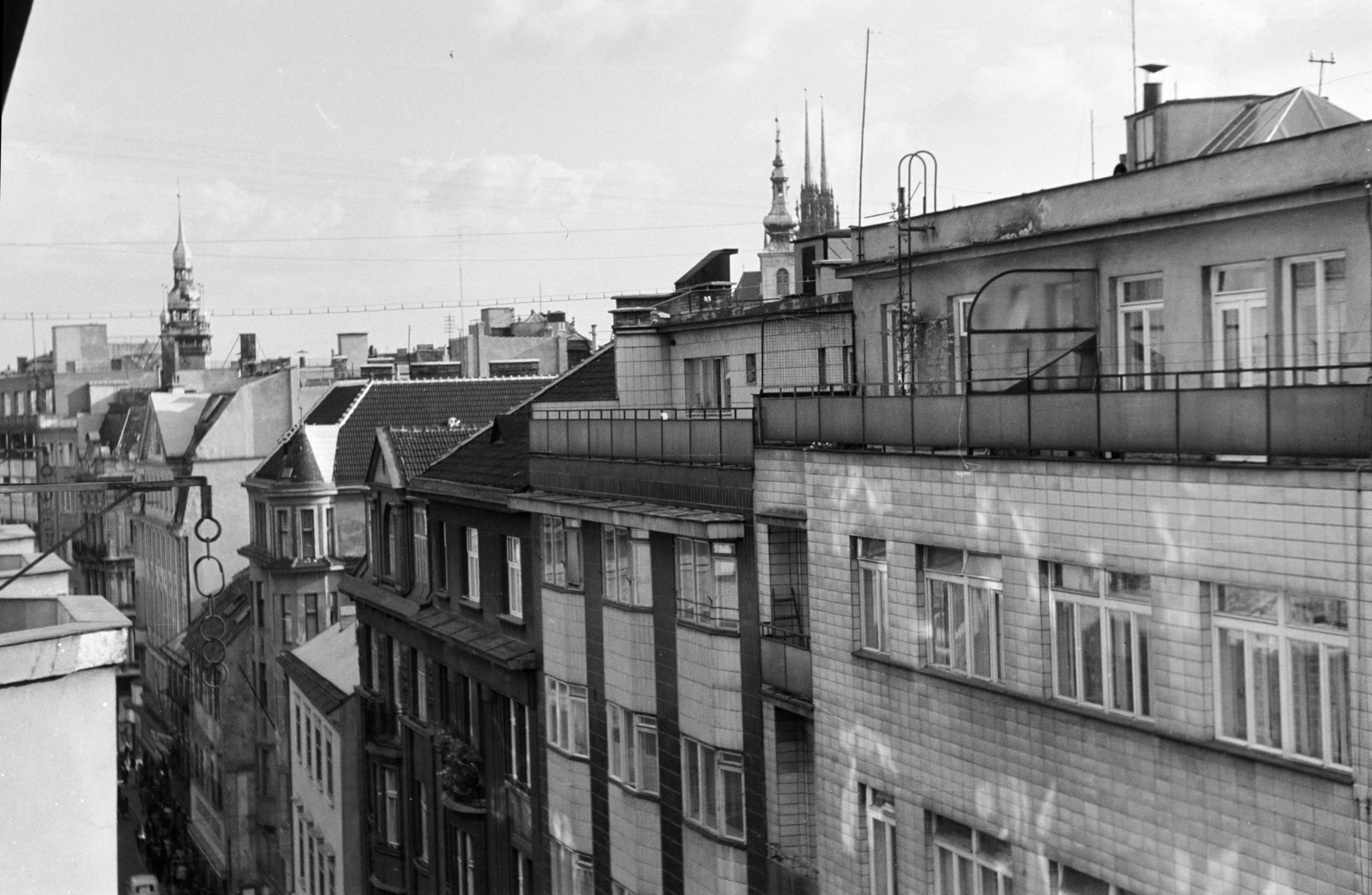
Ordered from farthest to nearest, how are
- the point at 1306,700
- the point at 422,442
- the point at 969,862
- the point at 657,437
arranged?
1. the point at 422,442
2. the point at 657,437
3. the point at 969,862
4. the point at 1306,700

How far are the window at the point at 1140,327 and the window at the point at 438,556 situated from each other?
1859 cm

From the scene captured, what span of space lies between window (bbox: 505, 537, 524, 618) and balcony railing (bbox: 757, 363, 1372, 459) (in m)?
10.4

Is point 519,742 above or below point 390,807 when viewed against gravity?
above

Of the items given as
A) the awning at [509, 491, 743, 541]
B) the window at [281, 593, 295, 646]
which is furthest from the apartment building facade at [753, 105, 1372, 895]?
the window at [281, 593, 295, 646]

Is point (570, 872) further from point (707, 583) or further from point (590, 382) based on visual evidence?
point (590, 382)

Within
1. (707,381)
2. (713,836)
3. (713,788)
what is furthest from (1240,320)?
(707,381)

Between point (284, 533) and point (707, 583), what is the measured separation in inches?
1288

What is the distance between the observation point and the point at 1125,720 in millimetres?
12516

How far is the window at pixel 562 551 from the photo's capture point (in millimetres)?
24422

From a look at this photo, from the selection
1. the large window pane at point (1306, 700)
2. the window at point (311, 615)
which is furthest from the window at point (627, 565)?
the window at point (311, 615)

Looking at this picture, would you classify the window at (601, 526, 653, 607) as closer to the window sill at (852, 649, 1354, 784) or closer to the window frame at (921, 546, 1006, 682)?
the window sill at (852, 649, 1354, 784)

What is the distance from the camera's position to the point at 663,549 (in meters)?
21.5

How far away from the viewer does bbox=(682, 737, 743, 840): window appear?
19.8 m

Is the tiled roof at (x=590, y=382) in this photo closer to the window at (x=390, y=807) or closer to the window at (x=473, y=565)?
the window at (x=473, y=565)
